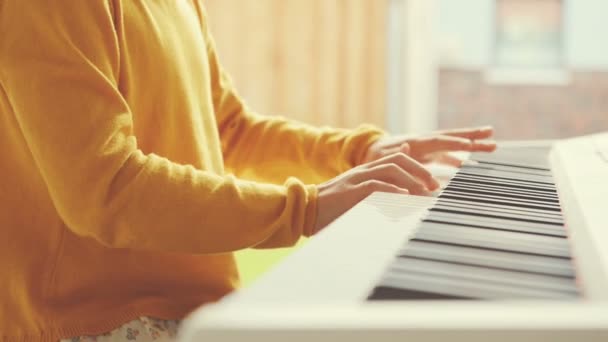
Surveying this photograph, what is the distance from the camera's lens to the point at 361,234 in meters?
0.53

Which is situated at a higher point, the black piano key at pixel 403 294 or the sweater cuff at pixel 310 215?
the black piano key at pixel 403 294

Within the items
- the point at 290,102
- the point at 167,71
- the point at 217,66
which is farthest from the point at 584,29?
the point at 167,71

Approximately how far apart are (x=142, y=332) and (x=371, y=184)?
292 millimetres

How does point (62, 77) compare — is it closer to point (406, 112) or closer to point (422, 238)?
point (422, 238)

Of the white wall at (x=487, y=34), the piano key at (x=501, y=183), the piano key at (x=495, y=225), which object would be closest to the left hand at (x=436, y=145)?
the piano key at (x=501, y=183)

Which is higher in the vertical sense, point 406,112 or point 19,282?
point 19,282

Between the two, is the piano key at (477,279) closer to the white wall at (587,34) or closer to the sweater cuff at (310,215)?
the sweater cuff at (310,215)

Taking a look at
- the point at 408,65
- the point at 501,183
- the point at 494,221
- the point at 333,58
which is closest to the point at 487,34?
the point at 408,65

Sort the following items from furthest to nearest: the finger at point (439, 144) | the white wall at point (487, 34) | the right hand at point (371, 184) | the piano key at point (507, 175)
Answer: the white wall at point (487, 34) < the finger at point (439, 144) < the piano key at point (507, 175) < the right hand at point (371, 184)

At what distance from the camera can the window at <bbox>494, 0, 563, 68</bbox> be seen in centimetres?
474

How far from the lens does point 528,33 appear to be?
188 inches

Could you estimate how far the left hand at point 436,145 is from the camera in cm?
100

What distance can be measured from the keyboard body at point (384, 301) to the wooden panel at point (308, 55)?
7.59 feet

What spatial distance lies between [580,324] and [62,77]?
54 centimetres
